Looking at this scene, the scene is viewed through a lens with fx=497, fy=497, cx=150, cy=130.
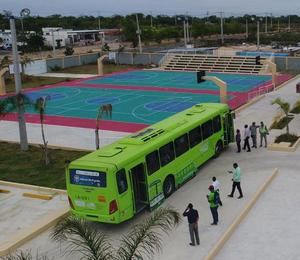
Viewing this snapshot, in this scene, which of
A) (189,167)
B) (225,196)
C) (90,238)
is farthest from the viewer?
(189,167)

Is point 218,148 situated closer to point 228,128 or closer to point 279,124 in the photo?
point 228,128

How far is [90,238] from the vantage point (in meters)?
10.1

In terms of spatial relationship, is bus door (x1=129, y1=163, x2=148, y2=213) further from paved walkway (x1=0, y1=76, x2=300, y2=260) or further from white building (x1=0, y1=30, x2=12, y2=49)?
white building (x1=0, y1=30, x2=12, y2=49)

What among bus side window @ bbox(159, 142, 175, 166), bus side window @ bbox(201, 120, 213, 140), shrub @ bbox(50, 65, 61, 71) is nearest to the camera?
bus side window @ bbox(159, 142, 175, 166)

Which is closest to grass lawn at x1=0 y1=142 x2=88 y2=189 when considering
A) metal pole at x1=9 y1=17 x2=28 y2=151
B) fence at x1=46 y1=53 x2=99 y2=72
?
metal pole at x1=9 y1=17 x2=28 y2=151

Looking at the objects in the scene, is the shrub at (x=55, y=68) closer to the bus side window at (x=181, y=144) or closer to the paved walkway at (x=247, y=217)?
the paved walkway at (x=247, y=217)

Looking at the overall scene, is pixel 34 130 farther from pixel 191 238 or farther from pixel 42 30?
pixel 42 30

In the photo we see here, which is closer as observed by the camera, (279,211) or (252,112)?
(279,211)

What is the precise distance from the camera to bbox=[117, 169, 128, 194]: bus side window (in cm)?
1505

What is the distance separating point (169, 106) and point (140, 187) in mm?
21112

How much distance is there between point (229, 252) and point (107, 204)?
12.6ft

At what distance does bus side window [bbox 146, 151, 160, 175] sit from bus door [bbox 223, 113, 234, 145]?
6.80 m

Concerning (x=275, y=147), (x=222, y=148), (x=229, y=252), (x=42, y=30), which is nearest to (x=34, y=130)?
(x=222, y=148)

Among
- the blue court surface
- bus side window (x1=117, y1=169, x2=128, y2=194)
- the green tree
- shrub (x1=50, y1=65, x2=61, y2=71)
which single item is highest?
the green tree
